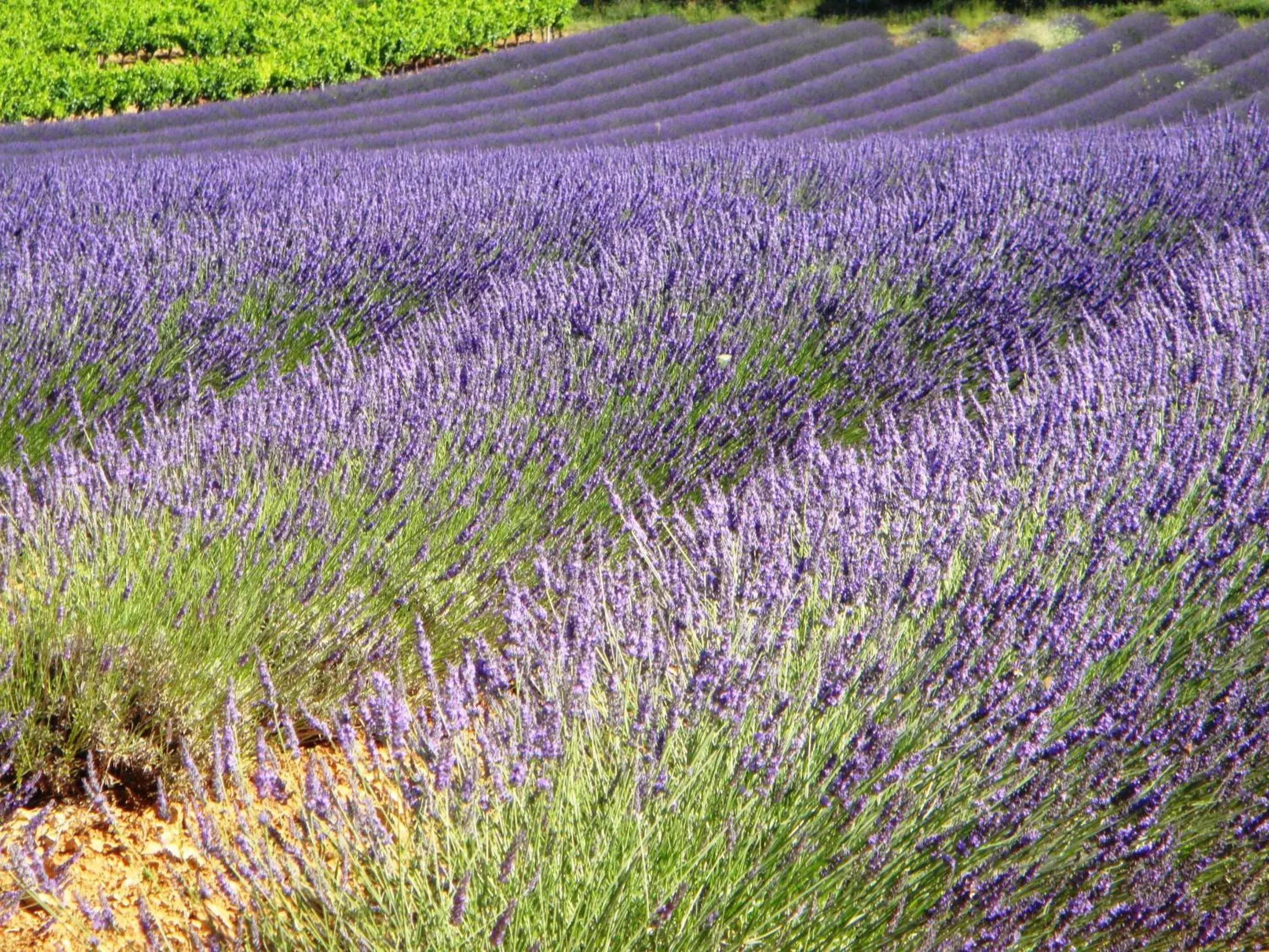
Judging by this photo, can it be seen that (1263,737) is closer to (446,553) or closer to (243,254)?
(446,553)

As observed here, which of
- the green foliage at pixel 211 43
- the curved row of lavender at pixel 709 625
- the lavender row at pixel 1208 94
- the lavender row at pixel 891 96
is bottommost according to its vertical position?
the curved row of lavender at pixel 709 625

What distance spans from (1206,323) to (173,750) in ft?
8.27

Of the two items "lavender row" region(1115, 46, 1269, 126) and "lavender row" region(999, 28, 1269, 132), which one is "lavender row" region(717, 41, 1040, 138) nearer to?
"lavender row" region(999, 28, 1269, 132)

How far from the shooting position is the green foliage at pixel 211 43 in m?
11.3

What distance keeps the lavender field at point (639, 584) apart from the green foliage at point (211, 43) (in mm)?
7846

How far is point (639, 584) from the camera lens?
6.94 ft

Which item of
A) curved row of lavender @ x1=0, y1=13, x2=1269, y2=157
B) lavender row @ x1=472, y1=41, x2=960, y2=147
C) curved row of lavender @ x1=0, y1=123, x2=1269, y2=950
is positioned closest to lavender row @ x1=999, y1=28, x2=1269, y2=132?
curved row of lavender @ x1=0, y1=13, x2=1269, y2=157

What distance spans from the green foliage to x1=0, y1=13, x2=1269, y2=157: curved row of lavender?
7.82ft

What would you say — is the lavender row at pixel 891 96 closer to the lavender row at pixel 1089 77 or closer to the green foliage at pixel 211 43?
the lavender row at pixel 1089 77

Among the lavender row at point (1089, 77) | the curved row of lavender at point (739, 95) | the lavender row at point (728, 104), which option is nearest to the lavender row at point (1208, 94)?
the curved row of lavender at point (739, 95)

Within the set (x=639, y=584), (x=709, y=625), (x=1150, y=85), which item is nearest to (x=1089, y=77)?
(x=1150, y=85)

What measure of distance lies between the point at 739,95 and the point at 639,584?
759cm

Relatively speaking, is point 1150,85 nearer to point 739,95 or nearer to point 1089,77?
point 1089,77

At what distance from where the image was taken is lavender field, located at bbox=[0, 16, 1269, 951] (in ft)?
4.32
